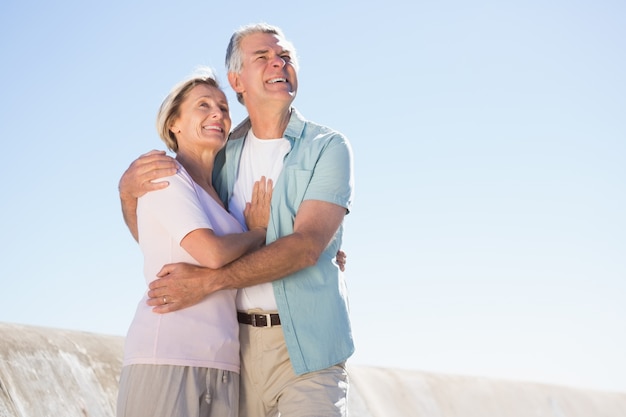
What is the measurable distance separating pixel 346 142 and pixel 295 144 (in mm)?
237

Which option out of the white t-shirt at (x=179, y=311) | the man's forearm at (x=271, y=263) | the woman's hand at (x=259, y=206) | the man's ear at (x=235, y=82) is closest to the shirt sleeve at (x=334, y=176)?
the woman's hand at (x=259, y=206)

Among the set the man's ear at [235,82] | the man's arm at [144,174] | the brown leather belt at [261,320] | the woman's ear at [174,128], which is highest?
the man's ear at [235,82]

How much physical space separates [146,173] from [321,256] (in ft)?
2.71

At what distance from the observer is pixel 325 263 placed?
3.81 meters

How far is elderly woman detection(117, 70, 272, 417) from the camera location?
333 centimetres

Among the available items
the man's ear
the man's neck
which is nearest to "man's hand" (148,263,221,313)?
the man's neck

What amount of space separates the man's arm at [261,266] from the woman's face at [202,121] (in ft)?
1.69

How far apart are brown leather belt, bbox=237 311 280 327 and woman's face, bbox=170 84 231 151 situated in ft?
2.58

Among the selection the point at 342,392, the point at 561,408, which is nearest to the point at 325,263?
the point at 342,392

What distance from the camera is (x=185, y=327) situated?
3387 millimetres

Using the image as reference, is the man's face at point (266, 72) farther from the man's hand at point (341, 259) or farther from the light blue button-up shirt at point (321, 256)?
the man's hand at point (341, 259)

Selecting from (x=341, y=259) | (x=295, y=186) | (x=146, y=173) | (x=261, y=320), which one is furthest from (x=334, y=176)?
(x=146, y=173)

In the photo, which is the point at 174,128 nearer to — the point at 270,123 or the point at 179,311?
the point at 270,123

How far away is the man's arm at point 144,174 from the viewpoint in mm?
3611
